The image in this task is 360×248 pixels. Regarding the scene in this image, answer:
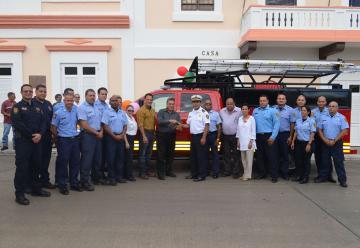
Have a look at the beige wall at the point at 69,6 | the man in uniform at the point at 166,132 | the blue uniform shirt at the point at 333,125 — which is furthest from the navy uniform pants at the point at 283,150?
the beige wall at the point at 69,6

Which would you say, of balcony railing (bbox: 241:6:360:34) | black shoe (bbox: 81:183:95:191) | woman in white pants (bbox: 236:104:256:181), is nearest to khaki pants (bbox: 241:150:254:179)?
woman in white pants (bbox: 236:104:256:181)

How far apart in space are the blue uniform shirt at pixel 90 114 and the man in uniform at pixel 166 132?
4.79 ft

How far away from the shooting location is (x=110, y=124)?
7.99 meters

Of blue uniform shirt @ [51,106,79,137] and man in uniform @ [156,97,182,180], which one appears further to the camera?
man in uniform @ [156,97,182,180]

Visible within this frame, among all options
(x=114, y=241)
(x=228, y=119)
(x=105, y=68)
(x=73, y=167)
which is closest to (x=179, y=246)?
(x=114, y=241)

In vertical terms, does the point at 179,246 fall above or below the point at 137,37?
below

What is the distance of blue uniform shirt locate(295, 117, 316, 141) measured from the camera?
824 centimetres

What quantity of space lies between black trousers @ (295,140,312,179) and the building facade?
292 inches

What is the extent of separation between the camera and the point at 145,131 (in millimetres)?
8680

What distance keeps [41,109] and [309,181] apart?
5.29 m

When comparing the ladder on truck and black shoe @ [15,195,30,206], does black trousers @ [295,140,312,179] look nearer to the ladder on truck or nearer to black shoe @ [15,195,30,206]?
the ladder on truck

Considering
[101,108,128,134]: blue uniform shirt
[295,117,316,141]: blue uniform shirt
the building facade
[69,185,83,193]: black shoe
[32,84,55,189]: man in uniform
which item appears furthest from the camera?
the building facade

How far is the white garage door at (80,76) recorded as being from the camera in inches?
619

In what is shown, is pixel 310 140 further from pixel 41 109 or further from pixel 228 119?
pixel 41 109
